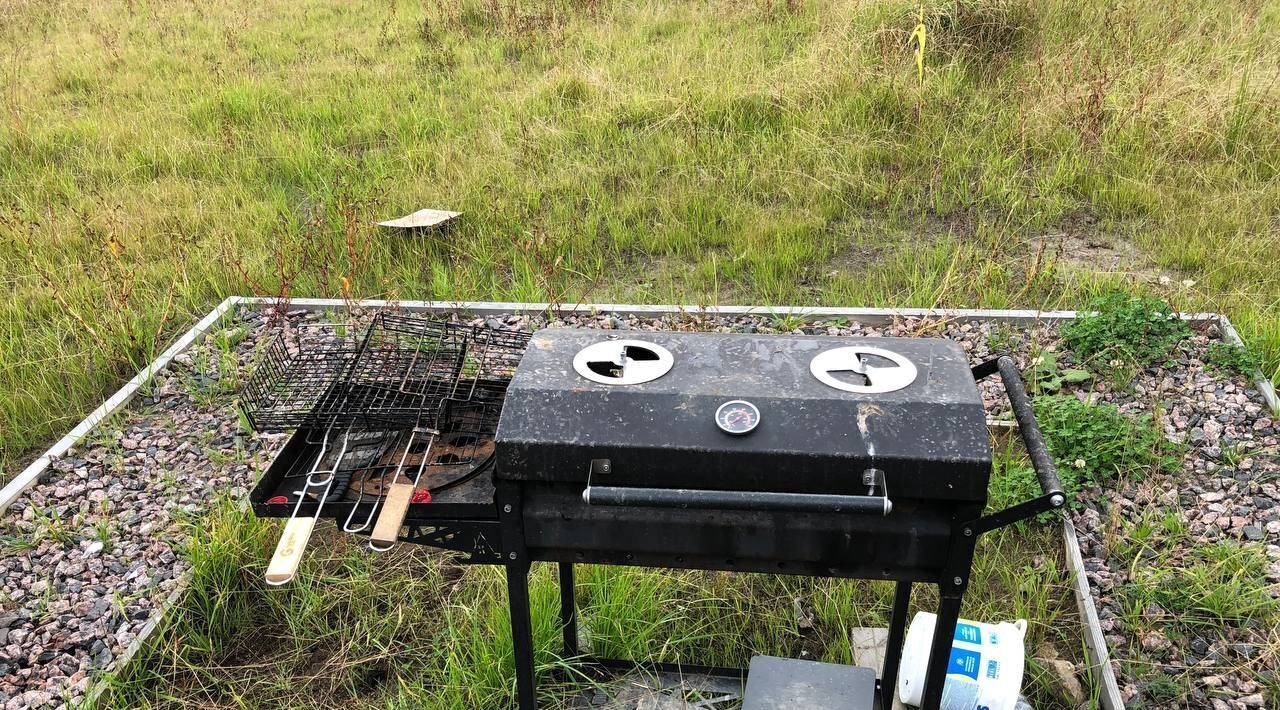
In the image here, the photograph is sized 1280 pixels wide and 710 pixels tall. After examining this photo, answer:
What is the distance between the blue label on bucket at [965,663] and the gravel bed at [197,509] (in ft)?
1.88

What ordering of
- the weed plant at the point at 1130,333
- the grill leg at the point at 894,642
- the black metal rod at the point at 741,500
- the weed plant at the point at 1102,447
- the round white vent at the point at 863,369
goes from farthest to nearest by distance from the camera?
the weed plant at the point at 1130,333 → the weed plant at the point at 1102,447 → the grill leg at the point at 894,642 → the round white vent at the point at 863,369 → the black metal rod at the point at 741,500

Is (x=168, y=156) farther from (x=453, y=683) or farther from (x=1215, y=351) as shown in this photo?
(x=1215, y=351)

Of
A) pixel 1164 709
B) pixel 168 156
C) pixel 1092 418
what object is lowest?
pixel 1164 709

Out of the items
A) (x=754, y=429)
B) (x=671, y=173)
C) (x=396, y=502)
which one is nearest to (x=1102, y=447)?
(x=754, y=429)

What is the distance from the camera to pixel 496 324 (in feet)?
15.5

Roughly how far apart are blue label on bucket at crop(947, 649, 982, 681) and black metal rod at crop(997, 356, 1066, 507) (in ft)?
2.67

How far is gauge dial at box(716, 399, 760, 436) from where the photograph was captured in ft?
5.69

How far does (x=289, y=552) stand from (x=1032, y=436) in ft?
5.08

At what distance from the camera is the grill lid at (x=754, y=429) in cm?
170

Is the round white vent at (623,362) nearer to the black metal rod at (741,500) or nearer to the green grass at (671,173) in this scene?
the black metal rod at (741,500)

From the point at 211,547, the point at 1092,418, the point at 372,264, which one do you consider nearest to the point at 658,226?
the point at 372,264

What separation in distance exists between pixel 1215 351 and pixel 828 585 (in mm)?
2330

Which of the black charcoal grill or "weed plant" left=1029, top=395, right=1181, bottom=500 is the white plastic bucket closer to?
the black charcoal grill

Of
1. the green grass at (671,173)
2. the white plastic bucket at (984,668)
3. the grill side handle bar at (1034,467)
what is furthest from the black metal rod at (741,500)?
the green grass at (671,173)
